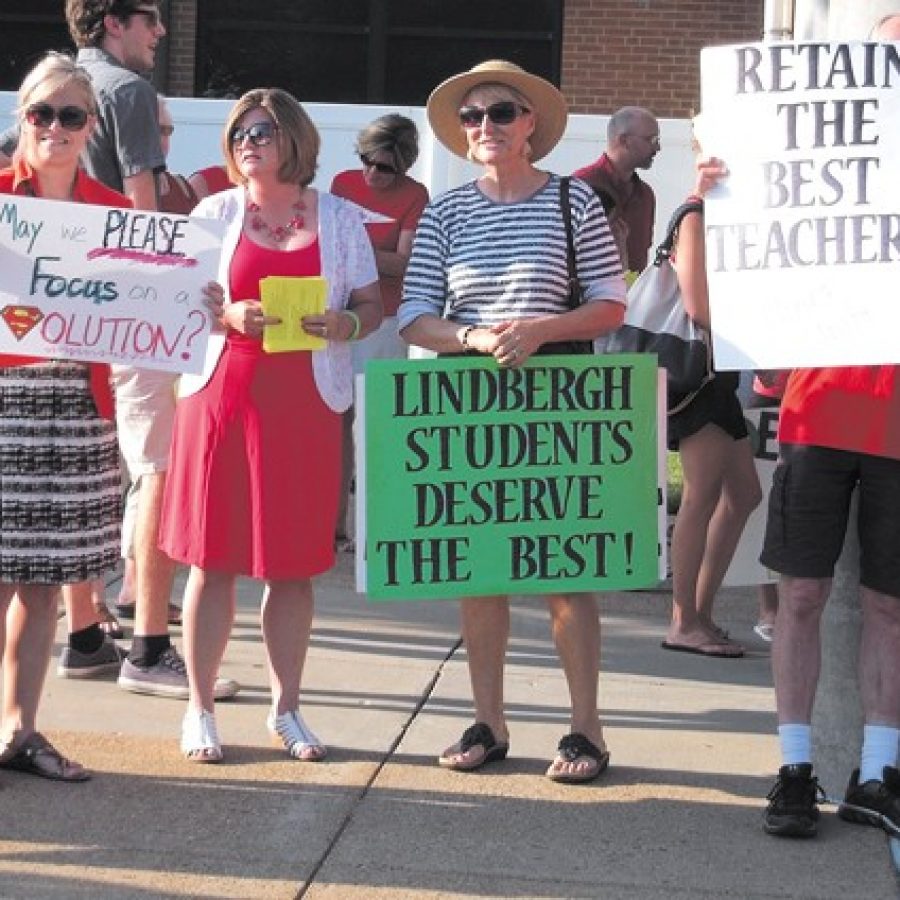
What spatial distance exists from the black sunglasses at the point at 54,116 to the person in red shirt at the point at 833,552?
1981mm

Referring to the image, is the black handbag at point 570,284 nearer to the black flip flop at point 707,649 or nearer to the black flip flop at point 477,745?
the black flip flop at point 477,745

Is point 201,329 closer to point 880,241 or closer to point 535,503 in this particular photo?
point 535,503

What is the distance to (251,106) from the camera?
5.60 meters

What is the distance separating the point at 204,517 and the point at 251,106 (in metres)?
1.13

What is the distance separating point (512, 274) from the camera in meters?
5.48

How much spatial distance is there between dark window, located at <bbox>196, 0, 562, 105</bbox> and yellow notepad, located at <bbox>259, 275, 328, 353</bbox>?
9.71 meters

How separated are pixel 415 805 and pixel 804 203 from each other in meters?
1.84

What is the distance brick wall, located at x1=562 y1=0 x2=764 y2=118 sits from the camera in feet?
48.4

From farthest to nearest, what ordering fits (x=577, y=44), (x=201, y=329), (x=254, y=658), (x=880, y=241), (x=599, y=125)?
(x=577, y=44)
(x=599, y=125)
(x=254, y=658)
(x=201, y=329)
(x=880, y=241)

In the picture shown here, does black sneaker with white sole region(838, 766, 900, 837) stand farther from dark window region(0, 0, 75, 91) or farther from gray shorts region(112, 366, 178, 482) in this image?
dark window region(0, 0, 75, 91)

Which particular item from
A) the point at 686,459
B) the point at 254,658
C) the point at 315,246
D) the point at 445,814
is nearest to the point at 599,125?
the point at 686,459

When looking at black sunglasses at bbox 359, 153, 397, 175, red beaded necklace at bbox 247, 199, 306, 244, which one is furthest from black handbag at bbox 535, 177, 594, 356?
black sunglasses at bbox 359, 153, 397, 175

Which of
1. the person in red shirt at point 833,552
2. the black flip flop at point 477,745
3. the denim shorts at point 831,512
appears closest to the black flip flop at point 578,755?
the black flip flop at point 477,745

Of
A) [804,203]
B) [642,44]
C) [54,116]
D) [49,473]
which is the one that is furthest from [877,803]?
[642,44]
